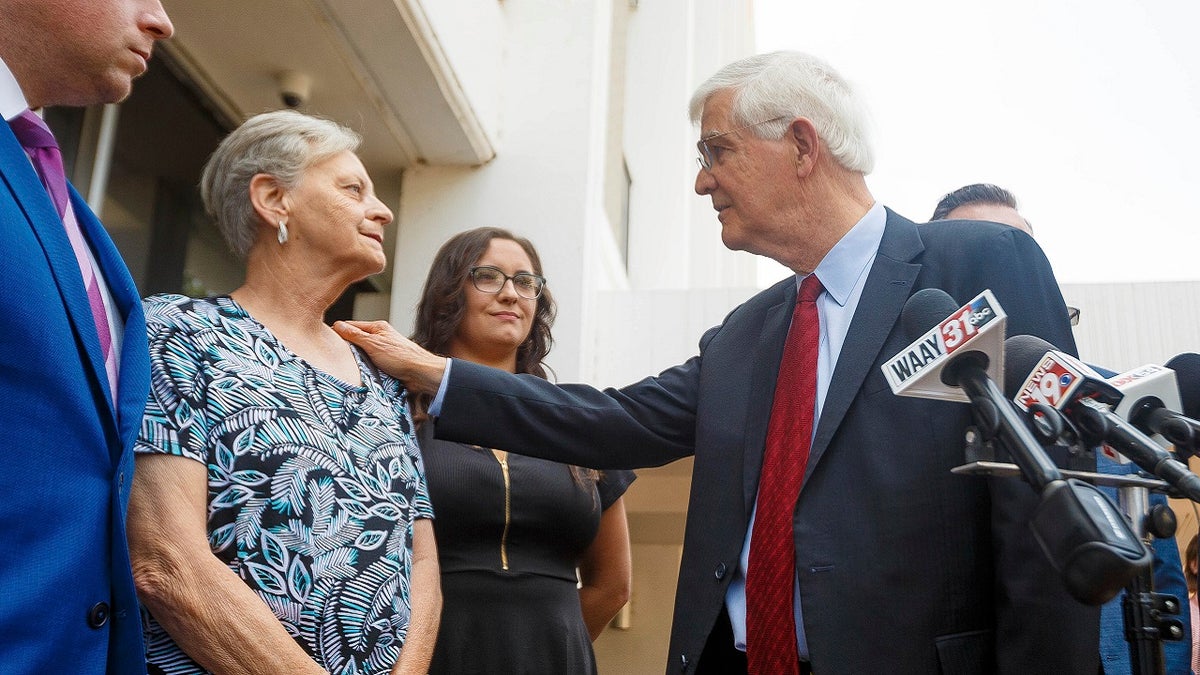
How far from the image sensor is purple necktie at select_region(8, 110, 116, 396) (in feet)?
5.59

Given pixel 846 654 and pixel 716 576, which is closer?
pixel 846 654

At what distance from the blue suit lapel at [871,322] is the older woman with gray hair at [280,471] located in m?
0.90

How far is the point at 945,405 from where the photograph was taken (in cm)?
223

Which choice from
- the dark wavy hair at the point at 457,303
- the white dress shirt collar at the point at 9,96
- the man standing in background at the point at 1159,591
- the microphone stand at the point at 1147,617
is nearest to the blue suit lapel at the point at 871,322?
the man standing in background at the point at 1159,591

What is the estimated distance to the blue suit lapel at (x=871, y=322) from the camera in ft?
7.47

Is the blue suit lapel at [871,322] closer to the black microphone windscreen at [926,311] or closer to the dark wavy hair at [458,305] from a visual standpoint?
the black microphone windscreen at [926,311]

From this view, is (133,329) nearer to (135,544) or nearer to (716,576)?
(135,544)

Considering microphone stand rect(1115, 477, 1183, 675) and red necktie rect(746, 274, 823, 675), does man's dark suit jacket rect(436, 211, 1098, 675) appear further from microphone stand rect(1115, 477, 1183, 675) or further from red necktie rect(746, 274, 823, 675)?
microphone stand rect(1115, 477, 1183, 675)

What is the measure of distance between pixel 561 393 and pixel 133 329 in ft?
3.87

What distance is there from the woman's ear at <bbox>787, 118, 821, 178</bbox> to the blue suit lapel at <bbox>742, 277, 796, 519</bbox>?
0.30 metres

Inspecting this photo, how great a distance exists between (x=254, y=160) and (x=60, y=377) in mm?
1299

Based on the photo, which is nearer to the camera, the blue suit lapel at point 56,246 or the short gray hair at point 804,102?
the blue suit lapel at point 56,246

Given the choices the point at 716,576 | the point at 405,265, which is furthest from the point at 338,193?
the point at 405,265

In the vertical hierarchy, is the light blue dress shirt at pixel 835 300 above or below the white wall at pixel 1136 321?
below
